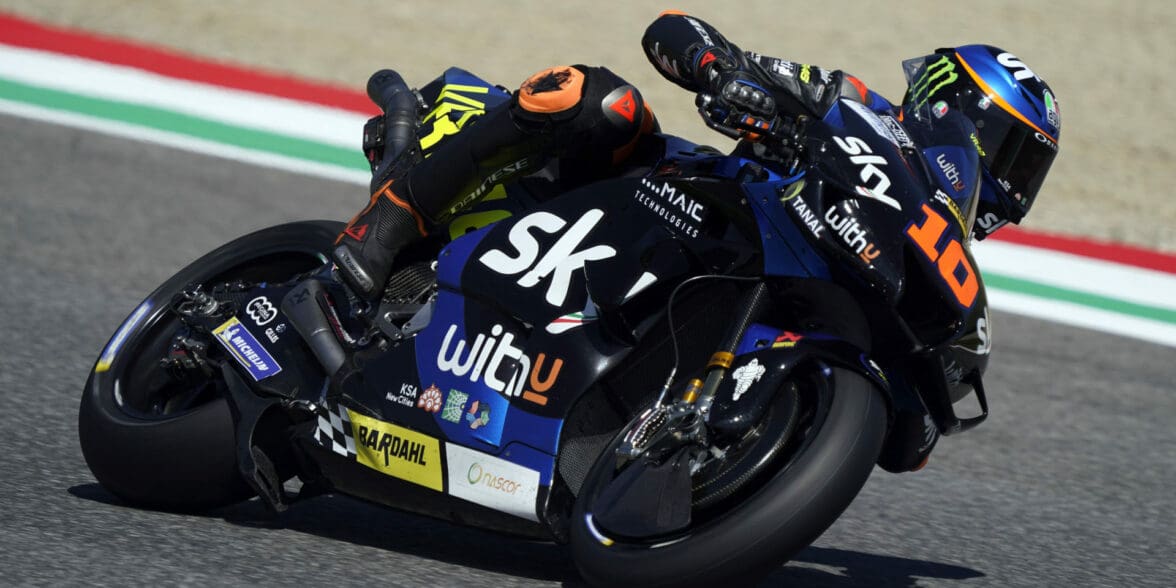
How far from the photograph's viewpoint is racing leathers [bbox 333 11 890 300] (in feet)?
10.3

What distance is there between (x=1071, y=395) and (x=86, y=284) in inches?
160

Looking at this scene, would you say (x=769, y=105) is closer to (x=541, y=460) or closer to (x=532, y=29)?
(x=541, y=460)

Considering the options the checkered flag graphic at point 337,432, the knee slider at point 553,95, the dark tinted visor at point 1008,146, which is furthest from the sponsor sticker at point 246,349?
the dark tinted visor at point 1008,146

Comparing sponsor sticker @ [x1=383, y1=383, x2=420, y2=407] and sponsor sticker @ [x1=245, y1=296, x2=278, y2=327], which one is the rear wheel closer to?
sponsor sticker @ [x1=245, y1=296, x2=278, y2=327]

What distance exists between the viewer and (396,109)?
165 inches

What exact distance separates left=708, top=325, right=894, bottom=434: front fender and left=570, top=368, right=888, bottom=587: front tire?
0.04 m

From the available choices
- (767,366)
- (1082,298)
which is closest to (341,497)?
(767,366)

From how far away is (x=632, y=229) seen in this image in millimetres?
3344

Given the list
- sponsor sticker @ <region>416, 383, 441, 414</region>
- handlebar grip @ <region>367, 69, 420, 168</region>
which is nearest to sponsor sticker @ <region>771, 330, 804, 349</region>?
sponsor sticker @ <region>416, 383, 441, 414</region>

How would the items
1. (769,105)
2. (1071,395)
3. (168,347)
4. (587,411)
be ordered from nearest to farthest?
(769,105) < (587,411) < (168,347) < (1071,395)

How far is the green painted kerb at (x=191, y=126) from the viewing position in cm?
876

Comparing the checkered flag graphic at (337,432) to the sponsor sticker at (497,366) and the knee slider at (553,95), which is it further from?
the knee slider at (553,95)

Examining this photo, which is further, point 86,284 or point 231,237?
point 231,237

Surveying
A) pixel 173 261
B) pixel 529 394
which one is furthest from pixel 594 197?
pixel 173 261
